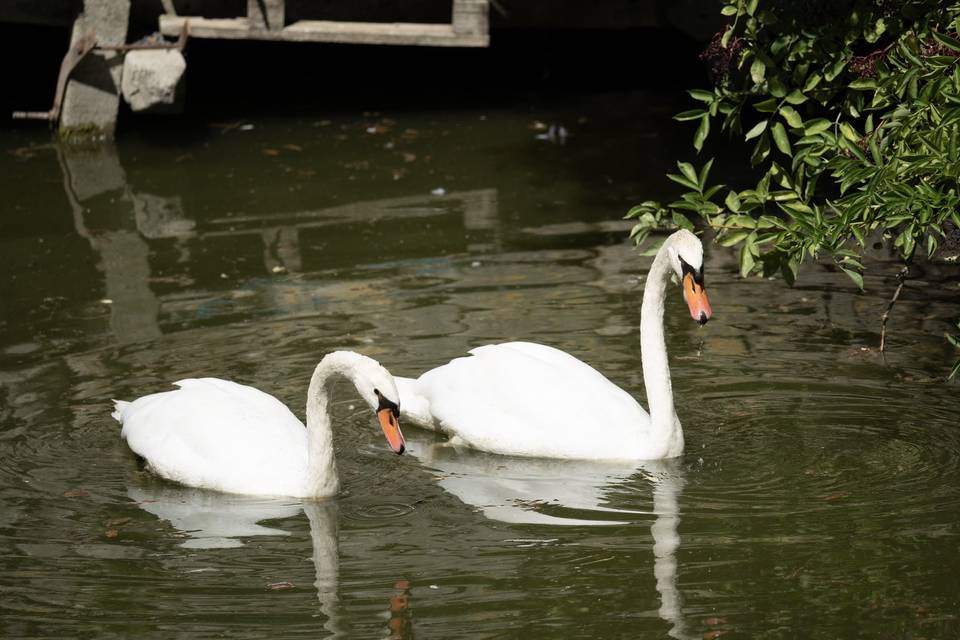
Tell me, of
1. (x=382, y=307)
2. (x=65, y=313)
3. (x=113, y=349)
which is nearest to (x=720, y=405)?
(x=382, y=307)

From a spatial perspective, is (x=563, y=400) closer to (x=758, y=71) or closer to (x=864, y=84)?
(x=758, y=71)

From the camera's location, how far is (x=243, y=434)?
21.6 ft

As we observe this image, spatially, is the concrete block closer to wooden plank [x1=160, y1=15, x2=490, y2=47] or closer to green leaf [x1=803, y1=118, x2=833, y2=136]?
wooden plank [x1=160, y1=15, x2=490, y2=47]

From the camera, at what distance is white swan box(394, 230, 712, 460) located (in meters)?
6.69

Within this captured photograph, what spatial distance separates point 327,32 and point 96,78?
2051 millimetres

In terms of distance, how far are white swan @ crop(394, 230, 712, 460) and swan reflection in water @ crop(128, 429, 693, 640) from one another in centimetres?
9

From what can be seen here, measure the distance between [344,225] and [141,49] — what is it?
3.09m

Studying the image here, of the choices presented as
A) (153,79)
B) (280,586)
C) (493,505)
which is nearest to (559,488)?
(493,505)

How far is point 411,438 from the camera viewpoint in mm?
7469

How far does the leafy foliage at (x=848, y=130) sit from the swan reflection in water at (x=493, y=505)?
43.0 inches

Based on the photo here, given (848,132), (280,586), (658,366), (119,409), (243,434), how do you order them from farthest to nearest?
(119,409)
(658,366)
(243,434)
(848,132)
(280,586)

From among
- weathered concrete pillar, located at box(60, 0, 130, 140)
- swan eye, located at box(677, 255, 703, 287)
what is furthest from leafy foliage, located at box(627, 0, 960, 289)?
weathered concrete pillar, located at box(60, 0, 130, 140)

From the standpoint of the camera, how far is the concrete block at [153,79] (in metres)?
12.5

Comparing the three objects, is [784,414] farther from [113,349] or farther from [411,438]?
[113,349]
